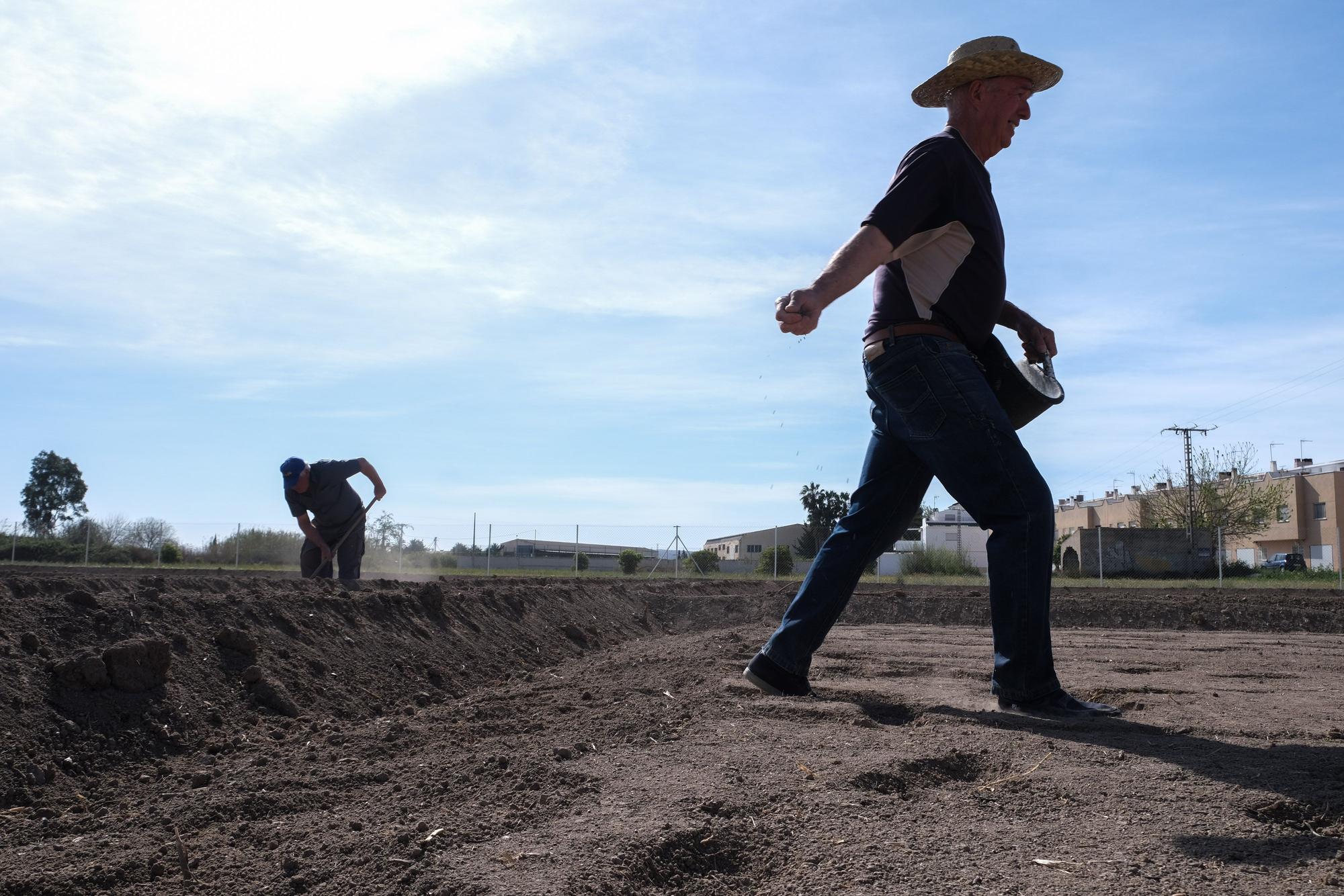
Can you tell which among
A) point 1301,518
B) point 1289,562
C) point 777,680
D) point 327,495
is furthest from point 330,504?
point 1301,518

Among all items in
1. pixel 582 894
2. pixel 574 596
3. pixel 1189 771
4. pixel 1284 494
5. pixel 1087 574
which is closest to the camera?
pixel 582 894

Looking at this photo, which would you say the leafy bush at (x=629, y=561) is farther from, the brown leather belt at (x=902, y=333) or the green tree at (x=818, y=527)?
the brown leather belt at (x=902, y=333)

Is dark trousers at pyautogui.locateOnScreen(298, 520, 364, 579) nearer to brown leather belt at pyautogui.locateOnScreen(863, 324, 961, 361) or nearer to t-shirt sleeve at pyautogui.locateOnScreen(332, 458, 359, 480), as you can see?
t-shirt sleeve at pyautogui.locateOnScreen(332, 458, 359, 480)

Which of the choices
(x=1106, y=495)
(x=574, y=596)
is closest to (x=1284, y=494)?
(x=1106, y=495)

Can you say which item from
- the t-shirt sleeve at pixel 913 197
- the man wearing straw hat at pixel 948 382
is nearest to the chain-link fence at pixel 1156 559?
the man wearing straw hat at pixel 948 382

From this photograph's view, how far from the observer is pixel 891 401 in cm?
314

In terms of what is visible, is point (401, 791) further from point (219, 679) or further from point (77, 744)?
point (219, 679)

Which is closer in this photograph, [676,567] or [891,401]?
[891,401]

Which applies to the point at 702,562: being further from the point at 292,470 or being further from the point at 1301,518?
the point at 1301,518

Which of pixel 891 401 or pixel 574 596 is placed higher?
pixel 891 401

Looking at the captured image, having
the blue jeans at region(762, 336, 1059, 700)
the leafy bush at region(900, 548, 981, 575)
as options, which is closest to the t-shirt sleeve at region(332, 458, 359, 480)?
the blue jeans at region(762, 336, 1059, 700)

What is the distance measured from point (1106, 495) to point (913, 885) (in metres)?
89.6

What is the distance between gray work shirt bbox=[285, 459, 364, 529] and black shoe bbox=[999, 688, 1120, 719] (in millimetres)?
7155

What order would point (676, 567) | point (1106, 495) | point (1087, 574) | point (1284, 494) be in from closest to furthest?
point (676, 567) → point (1087, 574) → point (1284, 494) → point (1106, 495)
